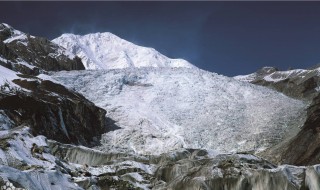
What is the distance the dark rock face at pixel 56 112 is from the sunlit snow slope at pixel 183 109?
2.70 m

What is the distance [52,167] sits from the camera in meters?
22.4

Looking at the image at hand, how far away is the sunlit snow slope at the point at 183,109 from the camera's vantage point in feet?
214

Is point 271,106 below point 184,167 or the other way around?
the other way around

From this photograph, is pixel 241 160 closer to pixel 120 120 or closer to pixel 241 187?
pixel 241 187

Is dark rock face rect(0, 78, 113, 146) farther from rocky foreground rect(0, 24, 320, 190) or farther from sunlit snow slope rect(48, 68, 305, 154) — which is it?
sunlit snow slope rect(48, 68, 305, 154)

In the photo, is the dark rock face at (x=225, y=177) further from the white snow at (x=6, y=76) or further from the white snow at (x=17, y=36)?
the white snow at (x=17, y=36)

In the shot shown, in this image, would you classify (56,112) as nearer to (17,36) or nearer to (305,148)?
(305,148)

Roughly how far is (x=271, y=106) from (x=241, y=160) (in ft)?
169

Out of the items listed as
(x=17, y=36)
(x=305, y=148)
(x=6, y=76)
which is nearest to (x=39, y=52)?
(x=17, y=36)

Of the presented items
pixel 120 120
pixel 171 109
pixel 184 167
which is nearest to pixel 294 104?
pixel 171 109

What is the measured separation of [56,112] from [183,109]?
23538mm

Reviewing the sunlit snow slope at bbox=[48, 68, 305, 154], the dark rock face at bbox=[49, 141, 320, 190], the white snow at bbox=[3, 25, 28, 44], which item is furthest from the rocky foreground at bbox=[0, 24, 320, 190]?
the white snow at bbox=[3, 25, 28, 44]

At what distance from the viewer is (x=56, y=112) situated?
61188mm

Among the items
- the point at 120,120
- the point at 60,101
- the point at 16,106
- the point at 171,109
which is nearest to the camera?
the point at 16,106
